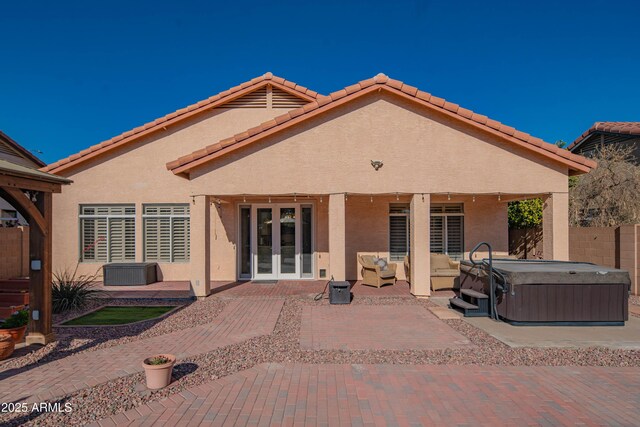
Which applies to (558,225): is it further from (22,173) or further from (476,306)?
(22,173)

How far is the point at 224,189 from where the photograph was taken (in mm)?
9781

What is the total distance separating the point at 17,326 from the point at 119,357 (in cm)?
207

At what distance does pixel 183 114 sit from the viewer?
1267cm

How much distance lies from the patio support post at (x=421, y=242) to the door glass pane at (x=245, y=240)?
19.0 feet

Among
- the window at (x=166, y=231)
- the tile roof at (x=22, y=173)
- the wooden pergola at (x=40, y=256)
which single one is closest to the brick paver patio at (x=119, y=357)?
the wooden pergola at (x=40, y=256)

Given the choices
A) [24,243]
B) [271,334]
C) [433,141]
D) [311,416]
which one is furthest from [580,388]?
[24,243]

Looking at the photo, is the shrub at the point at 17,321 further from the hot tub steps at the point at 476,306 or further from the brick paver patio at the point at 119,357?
the hot tub steps at the point at 476,306

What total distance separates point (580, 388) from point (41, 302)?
8.55 m

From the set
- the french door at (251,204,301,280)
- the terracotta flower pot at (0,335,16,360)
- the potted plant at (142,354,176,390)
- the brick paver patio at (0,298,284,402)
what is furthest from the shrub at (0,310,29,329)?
the french door at (251,204,301,280)

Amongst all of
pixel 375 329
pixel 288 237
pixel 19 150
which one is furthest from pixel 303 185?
pixel 19 150

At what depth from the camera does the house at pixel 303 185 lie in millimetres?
9672

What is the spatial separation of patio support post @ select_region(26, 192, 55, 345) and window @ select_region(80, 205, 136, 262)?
21.4 ft

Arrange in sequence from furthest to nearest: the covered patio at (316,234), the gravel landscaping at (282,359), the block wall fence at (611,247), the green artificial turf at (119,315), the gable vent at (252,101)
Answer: the gable vent at (252,101), the covered patio at (316,234), the block wall fence at (611,247), the green artificial turf at (119,315), the gravel landscaping at (282,359)

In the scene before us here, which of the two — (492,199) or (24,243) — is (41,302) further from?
(492,199)
